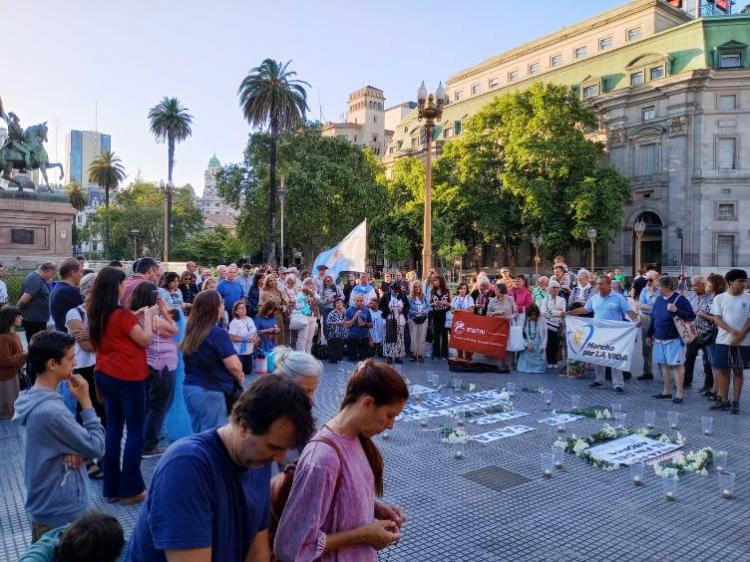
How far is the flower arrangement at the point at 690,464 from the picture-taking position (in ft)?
21.1

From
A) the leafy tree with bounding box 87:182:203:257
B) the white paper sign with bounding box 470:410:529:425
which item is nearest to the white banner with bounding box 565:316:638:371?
the white paper sign with bounding box 470:410:529:425

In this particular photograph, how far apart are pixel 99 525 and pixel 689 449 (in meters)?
7.24

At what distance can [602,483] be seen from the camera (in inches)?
243

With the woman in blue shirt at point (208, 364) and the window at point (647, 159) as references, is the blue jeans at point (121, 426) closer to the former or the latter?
the woman in blue shirt at point (208, 364)

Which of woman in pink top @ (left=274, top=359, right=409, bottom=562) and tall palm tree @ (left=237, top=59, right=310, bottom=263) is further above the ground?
tall palm tree @ (left=237, top=59, right=310, bottom=263)

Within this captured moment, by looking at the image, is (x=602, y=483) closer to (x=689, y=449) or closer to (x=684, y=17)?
(x=689, y=449)

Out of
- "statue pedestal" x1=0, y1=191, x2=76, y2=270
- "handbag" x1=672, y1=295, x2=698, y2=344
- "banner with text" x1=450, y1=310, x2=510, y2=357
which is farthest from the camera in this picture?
"statue pedestal" x1=0, y1=191, x2=76, y2=270

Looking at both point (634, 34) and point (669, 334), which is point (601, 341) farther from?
point (634, 34)

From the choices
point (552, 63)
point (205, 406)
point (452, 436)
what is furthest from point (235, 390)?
point (552, 63)

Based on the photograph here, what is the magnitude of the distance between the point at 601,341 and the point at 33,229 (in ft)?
73.8

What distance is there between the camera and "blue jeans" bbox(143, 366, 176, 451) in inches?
244

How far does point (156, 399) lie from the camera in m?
6.31

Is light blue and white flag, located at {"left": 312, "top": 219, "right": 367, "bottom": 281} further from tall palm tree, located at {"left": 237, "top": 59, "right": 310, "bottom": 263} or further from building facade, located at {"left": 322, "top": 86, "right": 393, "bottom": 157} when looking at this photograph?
building facade, located at {"left": 322, "top": 86, "right": 393, "bottom": 157}

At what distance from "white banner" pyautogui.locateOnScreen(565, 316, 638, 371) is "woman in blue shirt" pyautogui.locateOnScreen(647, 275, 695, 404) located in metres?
0.85
